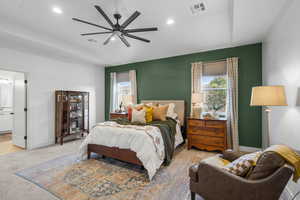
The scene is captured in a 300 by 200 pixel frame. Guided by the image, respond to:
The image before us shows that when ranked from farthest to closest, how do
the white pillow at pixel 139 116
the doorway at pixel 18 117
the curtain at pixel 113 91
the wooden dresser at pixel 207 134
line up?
1. the curtain at pixel 113 91
2. the doorway at pixel 18 117
3. the white pillow at pixel 139 116
4. the wooden dresser at pixel 207 134

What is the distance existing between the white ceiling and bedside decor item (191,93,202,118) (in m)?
1.34

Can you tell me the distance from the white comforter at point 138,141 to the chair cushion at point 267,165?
A: 4.69 feet

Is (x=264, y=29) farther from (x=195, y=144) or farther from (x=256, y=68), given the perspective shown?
(x=195, y=144)

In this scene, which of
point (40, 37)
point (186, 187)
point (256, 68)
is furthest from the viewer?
point (256, 68)

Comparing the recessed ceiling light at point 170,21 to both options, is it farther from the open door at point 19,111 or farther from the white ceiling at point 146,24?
the open door at point 19,111

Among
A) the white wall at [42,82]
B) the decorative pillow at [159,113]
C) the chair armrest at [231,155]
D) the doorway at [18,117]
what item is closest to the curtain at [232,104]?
the decorative pillow at [159,113]

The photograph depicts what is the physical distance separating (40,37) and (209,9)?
143 inches

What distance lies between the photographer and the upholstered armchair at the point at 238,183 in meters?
1.08

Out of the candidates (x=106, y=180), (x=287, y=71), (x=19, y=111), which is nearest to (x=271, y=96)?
(x=287, y=71)

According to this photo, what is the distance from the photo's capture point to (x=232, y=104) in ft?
11.6

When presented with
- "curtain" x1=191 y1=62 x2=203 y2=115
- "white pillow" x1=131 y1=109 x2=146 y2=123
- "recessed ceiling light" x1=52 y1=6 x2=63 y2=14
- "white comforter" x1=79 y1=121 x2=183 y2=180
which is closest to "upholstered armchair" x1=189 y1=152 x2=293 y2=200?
"white comforter" x1=79 y1=121 x2=183 y2=180

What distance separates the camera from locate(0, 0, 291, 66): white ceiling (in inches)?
81.8

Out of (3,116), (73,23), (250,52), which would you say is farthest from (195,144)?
(3,116)

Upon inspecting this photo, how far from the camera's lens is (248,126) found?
3488 mm
